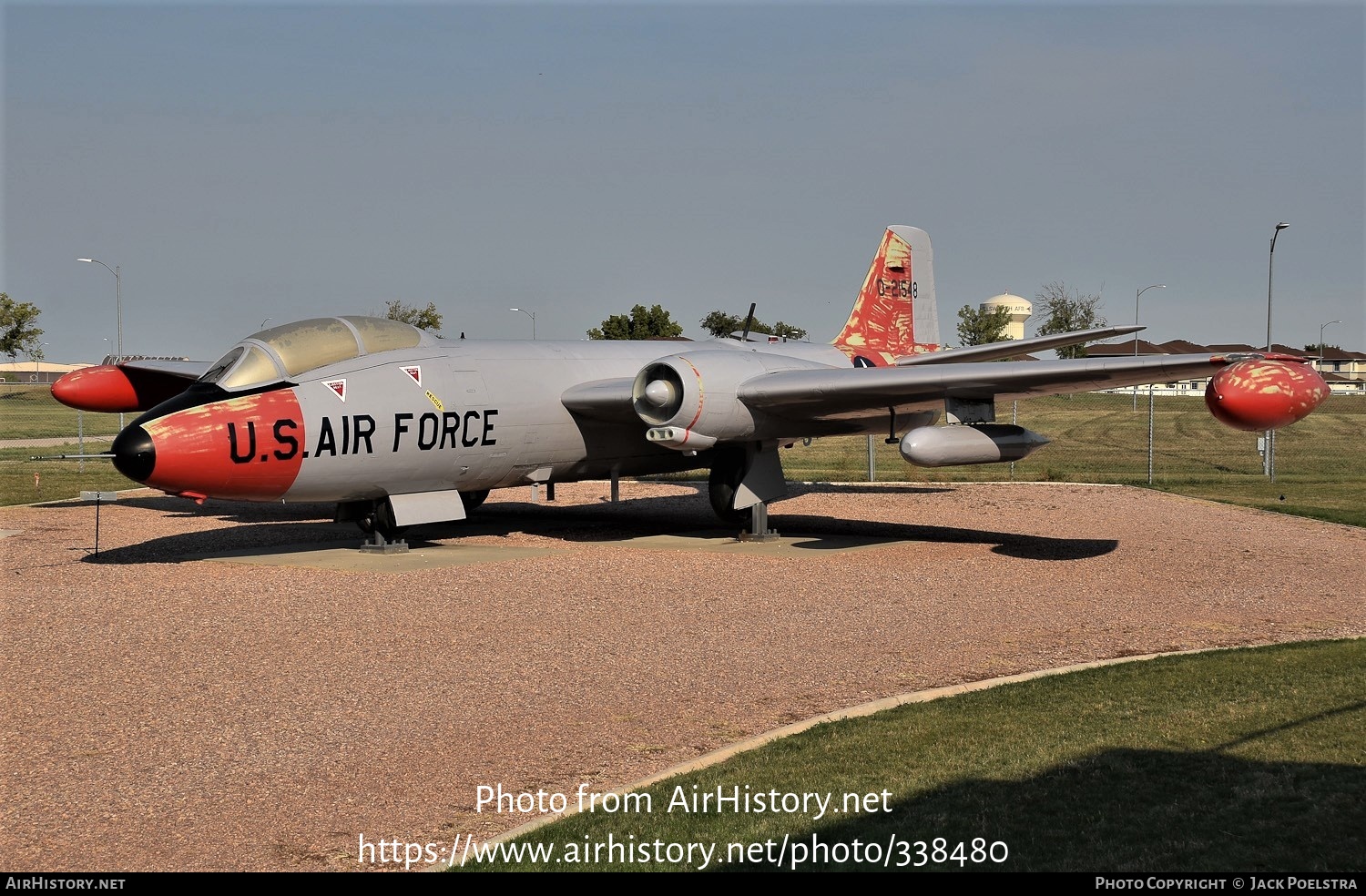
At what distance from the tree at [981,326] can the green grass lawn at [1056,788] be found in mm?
82497

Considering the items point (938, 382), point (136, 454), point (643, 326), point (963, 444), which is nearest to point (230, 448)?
point (136, 454)

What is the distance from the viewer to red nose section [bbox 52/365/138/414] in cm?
2036

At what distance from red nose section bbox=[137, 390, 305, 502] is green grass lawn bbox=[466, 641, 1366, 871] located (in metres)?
8.56

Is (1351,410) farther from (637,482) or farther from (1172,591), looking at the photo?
(1172,591)

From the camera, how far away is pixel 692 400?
54.1 ft

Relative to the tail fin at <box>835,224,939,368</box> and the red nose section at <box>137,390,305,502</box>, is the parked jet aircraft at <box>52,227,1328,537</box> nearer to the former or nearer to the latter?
the red nose section at <box>137,390,305,502</box>

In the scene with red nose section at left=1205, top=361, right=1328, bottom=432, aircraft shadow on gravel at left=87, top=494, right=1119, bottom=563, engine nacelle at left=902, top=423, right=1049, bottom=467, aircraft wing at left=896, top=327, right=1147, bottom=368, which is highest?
aircraft wing at left=896, top=327, right=1147, bottom=368

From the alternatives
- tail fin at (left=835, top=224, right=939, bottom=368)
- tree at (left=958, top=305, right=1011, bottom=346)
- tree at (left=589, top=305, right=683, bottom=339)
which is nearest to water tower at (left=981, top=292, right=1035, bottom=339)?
tree at (left=958, top=305, right=1011, bottom=346)

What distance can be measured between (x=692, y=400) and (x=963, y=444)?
364 cm

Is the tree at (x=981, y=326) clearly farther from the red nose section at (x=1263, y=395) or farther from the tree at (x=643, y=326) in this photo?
the red nose section at (x=1263, y=395)

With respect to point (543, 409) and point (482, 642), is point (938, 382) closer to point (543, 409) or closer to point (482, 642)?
point (543, 409)

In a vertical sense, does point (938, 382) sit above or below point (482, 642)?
above

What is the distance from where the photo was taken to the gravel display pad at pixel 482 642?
707cm

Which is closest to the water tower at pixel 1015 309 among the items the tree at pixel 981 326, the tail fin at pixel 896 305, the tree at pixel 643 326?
the tree at pixel 981 326
